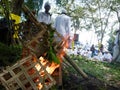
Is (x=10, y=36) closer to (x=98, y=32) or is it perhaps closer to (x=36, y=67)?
(x=36, y=67)

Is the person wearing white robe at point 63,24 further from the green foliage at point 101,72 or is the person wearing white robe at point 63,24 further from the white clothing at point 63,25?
the green foliage at point 101,72

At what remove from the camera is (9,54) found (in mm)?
8047

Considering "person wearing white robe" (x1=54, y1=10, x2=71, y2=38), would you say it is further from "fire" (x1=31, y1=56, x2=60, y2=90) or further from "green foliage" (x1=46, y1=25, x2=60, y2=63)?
"green foliage" (x1=46, y1=25, x2=60, y2=63)

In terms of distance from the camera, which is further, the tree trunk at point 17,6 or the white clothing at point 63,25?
the white clothing at point 63,25

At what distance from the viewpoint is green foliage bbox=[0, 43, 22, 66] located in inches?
306

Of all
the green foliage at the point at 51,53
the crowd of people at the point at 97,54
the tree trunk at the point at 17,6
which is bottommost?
the crowd of people at the point at 97,54

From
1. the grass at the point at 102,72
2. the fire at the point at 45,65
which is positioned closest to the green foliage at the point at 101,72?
the grass at the point at 102,72

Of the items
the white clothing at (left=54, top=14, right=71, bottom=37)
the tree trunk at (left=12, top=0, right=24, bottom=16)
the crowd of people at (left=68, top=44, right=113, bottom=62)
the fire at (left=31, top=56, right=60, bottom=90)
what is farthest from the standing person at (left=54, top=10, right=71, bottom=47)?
the crowd of people at (left=68, top=44, right=113, bottom=62)

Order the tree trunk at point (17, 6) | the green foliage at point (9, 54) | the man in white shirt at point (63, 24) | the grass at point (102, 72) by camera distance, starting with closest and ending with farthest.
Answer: the green foliage at point (9, 54), the tree trunk at point (17, 6), the grass at point (102, 72), the man in white shirt at point (63, 24)

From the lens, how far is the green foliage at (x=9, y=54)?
7778 mm

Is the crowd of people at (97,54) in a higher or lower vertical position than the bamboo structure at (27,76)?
lower

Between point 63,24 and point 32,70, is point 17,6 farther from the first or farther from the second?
point 32,70

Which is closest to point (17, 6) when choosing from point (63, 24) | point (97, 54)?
point (63, 24)

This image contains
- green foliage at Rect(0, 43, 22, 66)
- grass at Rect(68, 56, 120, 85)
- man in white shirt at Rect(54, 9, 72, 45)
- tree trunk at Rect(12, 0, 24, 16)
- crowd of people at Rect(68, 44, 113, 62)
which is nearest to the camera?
green foliage at Rect(0, 43, 22, 66)
